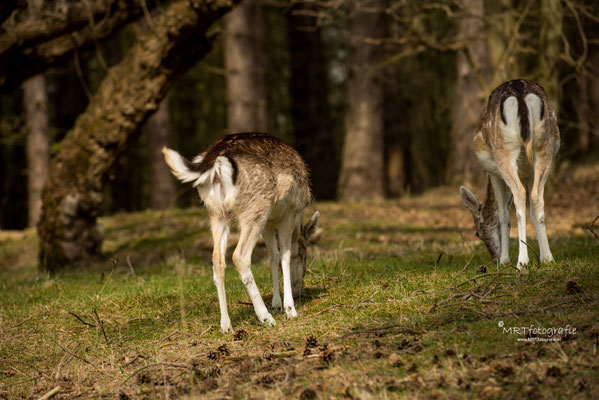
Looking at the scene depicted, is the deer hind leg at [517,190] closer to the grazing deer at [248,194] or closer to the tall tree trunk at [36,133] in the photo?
the grazing deer at [248,194]

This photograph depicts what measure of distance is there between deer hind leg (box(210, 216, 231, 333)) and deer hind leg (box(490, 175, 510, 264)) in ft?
10.2

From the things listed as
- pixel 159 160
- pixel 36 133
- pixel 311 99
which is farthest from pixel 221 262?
pixel 311 99

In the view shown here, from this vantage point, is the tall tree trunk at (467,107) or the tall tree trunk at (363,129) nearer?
the tall tree trunk at (363,129)

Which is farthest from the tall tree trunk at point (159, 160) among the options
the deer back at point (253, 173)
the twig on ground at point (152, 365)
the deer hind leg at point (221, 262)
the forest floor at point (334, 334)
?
the twig on ground at point (152, 365)

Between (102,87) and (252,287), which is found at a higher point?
(102,87)

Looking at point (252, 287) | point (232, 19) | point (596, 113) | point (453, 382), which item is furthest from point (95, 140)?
point (596, 113)

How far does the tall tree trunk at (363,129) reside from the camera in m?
18.0

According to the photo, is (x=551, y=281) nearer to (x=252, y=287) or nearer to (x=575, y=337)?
(x=575, y=337)

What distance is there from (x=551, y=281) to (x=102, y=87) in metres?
7.89

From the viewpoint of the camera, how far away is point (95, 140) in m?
10.7

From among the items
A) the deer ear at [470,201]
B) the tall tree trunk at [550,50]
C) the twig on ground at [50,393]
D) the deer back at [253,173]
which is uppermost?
the tall tree trunk at [550,50]

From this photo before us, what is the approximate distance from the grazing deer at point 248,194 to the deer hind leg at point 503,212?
85.8 inches

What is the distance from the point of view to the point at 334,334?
17.5 ft

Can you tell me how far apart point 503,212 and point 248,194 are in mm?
3048
